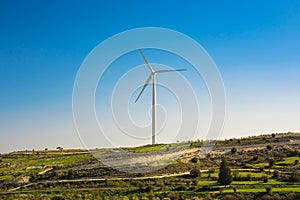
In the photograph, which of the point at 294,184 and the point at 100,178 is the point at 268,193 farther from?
the point at 100,178

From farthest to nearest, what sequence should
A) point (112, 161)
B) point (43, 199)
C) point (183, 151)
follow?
point (183, 151) → point (112, 161) → point (43, 199)

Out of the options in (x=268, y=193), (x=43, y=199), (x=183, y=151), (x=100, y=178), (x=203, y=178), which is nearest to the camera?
(x=268, y=193)

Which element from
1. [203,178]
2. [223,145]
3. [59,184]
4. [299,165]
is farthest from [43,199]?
[223,145]

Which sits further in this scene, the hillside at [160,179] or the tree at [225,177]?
the tree at [225,177]

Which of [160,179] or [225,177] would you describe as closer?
[225,177]

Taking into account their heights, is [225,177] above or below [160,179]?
above

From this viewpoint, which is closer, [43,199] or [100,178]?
[43,199]

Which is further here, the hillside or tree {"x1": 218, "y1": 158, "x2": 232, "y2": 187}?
tree {"x1": 218, "y1": 158, "x2": 232, "y2": 187}

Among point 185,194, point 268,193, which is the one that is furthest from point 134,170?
point 268,193

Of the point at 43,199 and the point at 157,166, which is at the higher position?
the point at 157,166

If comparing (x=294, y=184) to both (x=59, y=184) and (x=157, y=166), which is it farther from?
(x=59, y=184)
